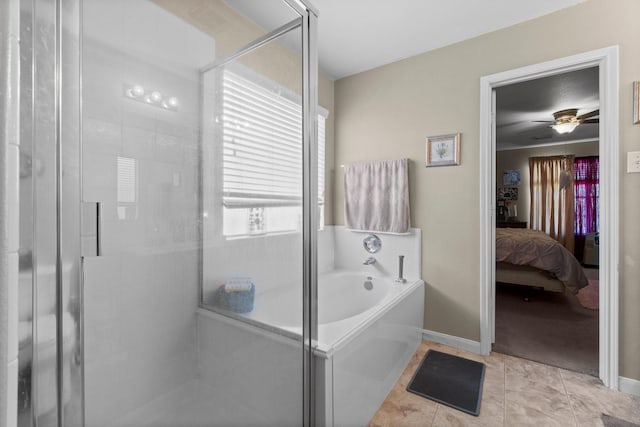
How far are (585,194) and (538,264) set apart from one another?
11.3 ft

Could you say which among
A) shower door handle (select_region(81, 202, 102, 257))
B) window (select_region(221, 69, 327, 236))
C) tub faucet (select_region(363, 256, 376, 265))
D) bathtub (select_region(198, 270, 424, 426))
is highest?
window (select_region(221, 69, 327, 236))

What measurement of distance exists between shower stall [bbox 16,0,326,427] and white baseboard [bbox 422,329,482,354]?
1518 mm

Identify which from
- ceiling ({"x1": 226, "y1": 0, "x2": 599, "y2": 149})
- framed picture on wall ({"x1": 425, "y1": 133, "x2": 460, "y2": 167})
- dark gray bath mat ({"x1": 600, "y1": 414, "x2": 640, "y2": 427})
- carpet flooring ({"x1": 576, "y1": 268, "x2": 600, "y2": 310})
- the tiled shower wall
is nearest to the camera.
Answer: the tiled shower wall

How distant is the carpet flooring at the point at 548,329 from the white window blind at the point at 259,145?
215 centimetres


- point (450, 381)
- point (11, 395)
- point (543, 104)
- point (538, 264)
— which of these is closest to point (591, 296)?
point (538, 264)

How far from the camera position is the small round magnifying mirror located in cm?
263

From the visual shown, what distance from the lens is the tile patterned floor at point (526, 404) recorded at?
1546 mm

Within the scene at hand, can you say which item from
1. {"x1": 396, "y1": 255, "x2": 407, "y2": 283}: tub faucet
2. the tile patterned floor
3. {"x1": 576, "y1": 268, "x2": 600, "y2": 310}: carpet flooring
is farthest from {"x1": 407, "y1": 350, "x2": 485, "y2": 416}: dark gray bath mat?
{"x1": 576, "y1": 268, "x2": 600, "y2": 310}: carpet flooring

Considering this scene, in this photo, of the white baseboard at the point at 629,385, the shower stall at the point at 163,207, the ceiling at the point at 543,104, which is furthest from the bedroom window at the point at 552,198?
the shower stall at the point at 163,207

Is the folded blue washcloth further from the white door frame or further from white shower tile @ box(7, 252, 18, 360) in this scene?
the white door frame

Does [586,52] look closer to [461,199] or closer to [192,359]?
[461,199]

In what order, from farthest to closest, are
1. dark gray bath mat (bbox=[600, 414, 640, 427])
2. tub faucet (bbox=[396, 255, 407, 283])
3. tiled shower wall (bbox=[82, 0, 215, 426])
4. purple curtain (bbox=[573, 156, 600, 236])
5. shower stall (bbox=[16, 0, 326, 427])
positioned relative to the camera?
1. purple curtain (bbox=[573, 156, 600, 236])
2. tub faucet (bbox=[396, 255, 407, 283])
3. dark gray bath mat (bbox=[600, 414, 640, 427])
4. tiled shower wall (bbox=[82, 0, 215, 426])
5. shower stall (bbox=[16, 0, 326, 427])

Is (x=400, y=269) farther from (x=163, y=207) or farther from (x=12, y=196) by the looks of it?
(x=12, y=196)

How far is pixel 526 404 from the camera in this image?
167 centimetres
